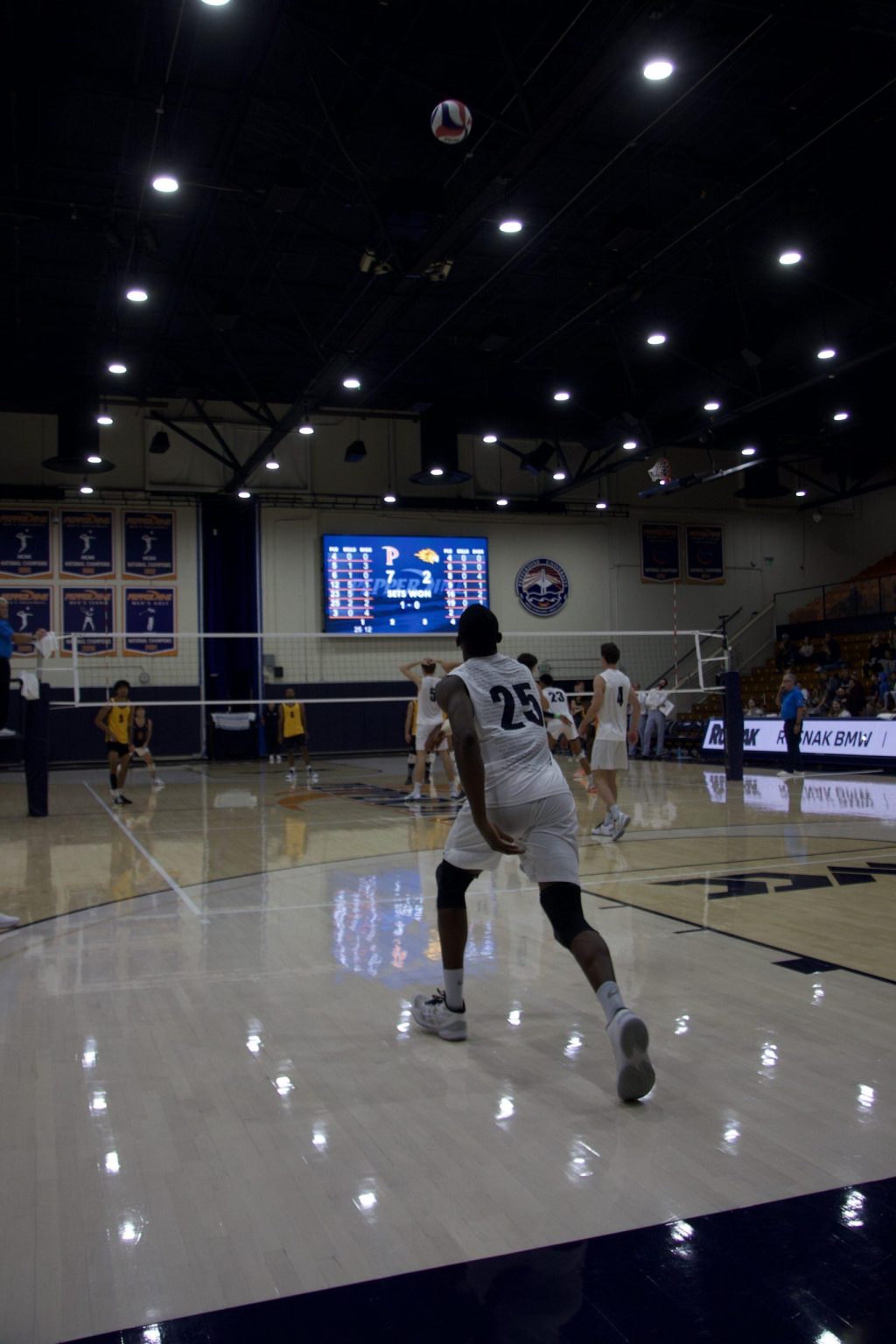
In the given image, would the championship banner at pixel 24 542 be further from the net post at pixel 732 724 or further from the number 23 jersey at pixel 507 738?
the number 23 jersey at pixel 507 738

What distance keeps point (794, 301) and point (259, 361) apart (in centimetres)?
1025

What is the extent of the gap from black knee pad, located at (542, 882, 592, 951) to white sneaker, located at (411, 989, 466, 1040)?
1.81ft

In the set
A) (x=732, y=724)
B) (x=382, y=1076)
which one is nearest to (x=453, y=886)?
(x=382, y=1076)

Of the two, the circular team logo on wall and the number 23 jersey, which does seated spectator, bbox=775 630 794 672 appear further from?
the number 23 jersey

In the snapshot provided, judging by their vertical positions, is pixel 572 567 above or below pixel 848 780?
above

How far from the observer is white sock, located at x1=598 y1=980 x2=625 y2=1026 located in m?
3.18

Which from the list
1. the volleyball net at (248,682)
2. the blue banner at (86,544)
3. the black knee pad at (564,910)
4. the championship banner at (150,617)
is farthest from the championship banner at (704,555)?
the black knee pad at (564,910)

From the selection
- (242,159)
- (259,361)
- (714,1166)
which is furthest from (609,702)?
(259,361)

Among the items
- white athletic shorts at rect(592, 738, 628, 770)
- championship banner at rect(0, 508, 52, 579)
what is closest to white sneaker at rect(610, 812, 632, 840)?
white athletic shorts at rect(592, 738, 628, 770)

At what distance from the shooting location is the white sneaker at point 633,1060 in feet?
10.0

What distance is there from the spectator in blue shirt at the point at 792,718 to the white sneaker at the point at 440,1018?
547 inches

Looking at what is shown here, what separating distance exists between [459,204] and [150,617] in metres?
14.8

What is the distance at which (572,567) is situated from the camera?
90.5ft

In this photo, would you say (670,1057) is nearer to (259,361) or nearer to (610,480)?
(259,361)
